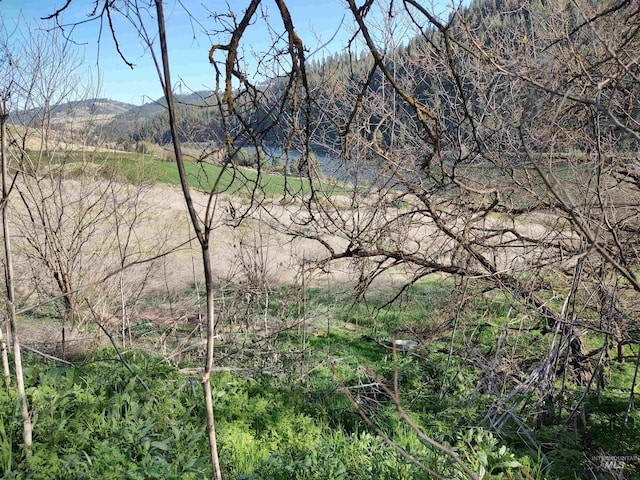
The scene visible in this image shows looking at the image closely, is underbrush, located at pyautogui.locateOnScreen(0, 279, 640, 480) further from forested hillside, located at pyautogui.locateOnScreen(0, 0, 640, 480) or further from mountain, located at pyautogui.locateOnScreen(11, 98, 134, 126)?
mountain, located at pyautogui.locateOnScreen(11, 98, 134, 126)

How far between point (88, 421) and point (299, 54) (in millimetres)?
2781

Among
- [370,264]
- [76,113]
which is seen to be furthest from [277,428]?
[76,113]

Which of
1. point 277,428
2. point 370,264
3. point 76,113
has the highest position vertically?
point 76,113

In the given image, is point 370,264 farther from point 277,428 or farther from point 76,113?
point 76,113

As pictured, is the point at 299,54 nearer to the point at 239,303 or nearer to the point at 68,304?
the point at 239,303

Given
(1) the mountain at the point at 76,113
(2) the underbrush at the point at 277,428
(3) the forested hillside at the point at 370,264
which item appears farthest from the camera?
(1) the mountain at the point at 76,113

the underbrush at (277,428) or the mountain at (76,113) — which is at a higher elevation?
the mountain at (76,113)

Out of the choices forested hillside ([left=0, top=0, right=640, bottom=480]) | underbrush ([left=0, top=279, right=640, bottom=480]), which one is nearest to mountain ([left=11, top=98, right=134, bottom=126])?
forested hillside ([left=0, top=0, right=640, bottom=480])

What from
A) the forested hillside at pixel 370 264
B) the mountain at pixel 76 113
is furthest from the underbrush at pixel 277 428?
the mountain at pixel 76 113

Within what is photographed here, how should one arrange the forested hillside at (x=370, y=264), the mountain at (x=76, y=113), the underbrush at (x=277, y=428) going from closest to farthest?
the forested hillside at (x=370, y=264) < the underbrush at (x=277, y=428) < the mountain at (x=76, y=113)

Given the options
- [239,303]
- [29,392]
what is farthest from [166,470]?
[239,303]

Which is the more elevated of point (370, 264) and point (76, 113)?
point (76, 113)

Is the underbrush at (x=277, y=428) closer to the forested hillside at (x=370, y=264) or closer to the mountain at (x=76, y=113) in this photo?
the forested hillside at (x=370, y=264)

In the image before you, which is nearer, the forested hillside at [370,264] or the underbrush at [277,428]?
the forested hillside at [370,264]
